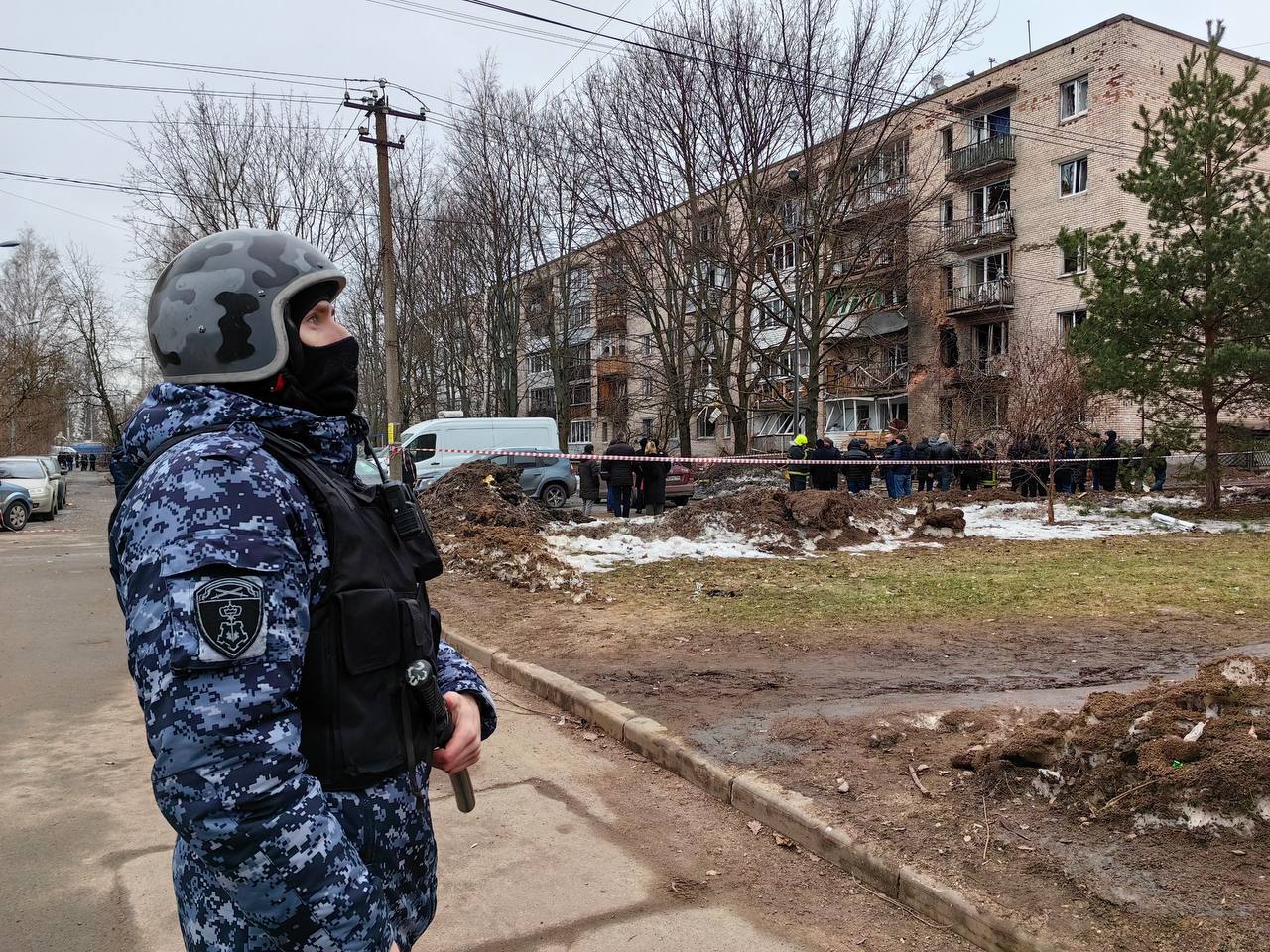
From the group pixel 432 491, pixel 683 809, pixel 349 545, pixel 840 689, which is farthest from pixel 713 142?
pixel 349 545

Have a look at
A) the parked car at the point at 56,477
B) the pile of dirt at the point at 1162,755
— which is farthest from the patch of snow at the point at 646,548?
the parked car at the point at 56,477

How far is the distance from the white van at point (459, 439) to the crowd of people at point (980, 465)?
23.2 feet

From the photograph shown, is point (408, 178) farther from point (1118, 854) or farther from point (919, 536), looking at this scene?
point (1118, 854)

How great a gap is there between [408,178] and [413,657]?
36.5 metres

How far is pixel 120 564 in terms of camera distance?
135 cm

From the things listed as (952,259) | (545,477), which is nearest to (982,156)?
(952,259)

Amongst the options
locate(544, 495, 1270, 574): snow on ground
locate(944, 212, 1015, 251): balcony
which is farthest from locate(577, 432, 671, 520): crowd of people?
locate(944, 212, 1015, 251): balcony

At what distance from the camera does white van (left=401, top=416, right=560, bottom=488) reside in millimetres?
22062

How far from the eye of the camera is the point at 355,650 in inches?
53.8

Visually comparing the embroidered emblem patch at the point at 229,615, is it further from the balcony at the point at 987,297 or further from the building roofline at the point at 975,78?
the balcony at the point at 987,297

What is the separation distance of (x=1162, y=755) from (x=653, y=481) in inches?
581

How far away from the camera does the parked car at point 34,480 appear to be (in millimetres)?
23109

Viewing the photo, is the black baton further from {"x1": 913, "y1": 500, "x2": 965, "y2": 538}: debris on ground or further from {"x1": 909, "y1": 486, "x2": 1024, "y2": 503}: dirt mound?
{"x1": 909, "y1": 486, "x2": 1024, "y2": 503}: dirt mound

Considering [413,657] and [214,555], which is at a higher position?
[214,555]
